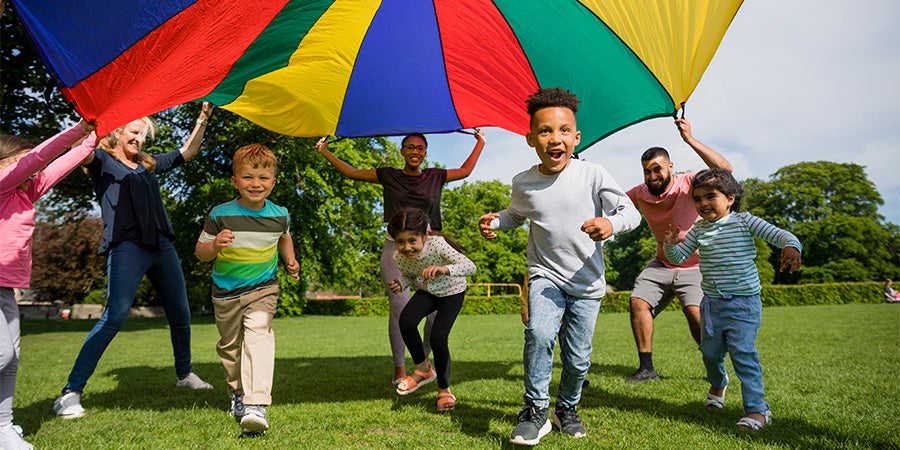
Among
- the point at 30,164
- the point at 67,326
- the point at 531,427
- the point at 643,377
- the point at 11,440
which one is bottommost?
the point at 67,326

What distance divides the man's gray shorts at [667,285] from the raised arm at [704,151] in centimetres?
148

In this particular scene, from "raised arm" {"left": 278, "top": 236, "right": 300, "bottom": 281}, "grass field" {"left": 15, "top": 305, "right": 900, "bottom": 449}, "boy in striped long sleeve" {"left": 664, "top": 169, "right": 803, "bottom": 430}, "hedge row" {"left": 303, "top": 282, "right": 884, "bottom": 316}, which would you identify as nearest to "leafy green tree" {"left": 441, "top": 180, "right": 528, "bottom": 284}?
"hedge row" {"left": 303, "top": 282, "right": 884, "bottom": 316}

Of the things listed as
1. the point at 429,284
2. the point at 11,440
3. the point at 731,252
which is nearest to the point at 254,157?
the point at 429,284

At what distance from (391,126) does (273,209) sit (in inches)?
80.2

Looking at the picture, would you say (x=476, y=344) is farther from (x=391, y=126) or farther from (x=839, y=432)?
(x=839, y=432)

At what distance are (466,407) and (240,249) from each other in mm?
2226

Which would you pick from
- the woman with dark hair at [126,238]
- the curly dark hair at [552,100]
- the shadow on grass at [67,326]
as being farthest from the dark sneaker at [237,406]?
the shadow on grass at [67,326]

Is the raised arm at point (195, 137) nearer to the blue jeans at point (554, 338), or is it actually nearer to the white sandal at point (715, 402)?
the blue jeans at point (554, 338)

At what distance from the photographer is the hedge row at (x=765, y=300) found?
30219mm

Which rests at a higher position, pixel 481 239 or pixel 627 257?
pixel 481 239

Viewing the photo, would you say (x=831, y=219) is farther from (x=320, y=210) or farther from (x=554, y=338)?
Result: (x=554, y=338)

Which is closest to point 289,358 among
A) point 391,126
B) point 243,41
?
point 391,126

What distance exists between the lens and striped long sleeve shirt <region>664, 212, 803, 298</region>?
3855 mm

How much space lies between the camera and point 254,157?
4051 mm
